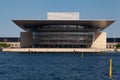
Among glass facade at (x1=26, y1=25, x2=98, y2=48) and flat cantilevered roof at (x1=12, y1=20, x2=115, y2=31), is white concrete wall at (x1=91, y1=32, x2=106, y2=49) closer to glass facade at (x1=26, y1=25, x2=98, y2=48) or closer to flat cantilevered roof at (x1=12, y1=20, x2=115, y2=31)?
glass facade at (x1=26, y1=25, x2=98, y2=48)

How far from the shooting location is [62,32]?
13200 cm

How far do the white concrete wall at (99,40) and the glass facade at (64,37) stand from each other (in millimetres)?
3900

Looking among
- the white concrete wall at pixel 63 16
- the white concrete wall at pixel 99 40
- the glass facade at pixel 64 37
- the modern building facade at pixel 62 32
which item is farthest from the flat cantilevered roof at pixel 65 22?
the white concrete wall at pixel 99 40

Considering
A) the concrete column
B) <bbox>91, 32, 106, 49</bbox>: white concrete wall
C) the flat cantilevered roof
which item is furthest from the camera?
the concrete column

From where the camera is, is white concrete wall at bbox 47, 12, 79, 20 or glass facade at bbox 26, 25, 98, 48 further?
glass facade at bbox 26, 25, 98, 48

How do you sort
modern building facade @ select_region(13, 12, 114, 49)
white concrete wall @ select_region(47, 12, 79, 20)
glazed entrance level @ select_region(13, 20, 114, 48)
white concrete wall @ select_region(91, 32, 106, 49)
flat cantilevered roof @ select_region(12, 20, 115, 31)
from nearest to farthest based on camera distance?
flat cantilevered roof @ select_region(12, 20, 115, 31) < modern building facade @ select_region(13, 12, 114, 49) < white concrete wall @ select_region(47, 12, 79, 20) < glazed entrance level @ select_region(13, 20, 114, 48) < white concrete wall @ select_region(91, 32, 106, 49)

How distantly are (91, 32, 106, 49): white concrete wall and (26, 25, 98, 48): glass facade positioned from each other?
12.8 ft

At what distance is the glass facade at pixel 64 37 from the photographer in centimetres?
13188

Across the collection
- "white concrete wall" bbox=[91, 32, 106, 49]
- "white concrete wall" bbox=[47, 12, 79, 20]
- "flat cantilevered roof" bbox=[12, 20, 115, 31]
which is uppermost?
"white concrete wall" bbox=[47, 12, 79, 20]

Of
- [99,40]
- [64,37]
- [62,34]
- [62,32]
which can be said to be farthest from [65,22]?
[99,40]

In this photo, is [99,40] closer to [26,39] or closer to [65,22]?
[65,22]

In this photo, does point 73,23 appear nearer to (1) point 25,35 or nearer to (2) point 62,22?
(2) point 62,22

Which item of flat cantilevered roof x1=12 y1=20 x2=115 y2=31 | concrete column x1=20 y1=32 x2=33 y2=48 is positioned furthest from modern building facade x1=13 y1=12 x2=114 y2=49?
concrete column x1=20 y1=32 x2=33 y2=48

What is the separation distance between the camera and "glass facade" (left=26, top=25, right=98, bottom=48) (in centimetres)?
13188
